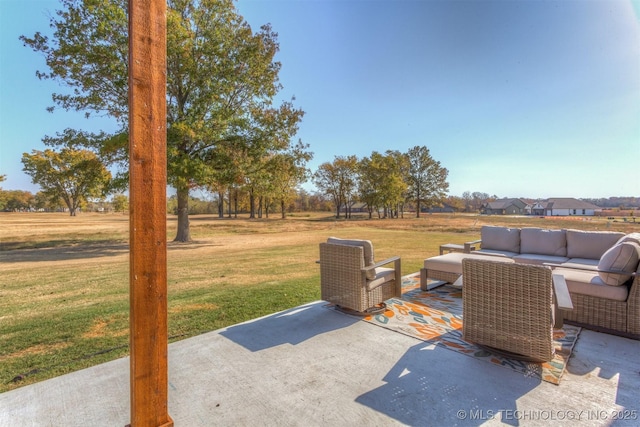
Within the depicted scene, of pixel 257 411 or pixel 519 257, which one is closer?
pixel 257 411

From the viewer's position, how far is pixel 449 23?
6.96m

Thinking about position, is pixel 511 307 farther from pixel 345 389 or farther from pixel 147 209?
pixel 147 209

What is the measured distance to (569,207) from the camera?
840 centimetres

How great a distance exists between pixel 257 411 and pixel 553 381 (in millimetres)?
2038

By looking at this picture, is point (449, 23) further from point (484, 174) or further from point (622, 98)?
point (484, 174)

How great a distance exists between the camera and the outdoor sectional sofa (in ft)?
8.89

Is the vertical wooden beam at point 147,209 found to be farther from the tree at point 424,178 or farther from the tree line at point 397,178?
the tree at point 424,178

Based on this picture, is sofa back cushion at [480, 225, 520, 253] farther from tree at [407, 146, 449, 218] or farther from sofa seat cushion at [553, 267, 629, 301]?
tree at [407, 146, 449, 218]

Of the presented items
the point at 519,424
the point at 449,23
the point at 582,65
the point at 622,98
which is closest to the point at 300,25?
the point at 449,23

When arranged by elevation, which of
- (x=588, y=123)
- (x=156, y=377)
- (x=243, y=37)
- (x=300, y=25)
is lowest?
(x=156, y=377)

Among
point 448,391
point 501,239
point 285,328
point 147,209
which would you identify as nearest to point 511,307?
point 448,391

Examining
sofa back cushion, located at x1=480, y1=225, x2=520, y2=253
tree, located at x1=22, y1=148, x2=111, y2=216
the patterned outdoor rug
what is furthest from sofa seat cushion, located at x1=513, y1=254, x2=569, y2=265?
tree, located at x1=22, y1=148, x2=111, y2=216

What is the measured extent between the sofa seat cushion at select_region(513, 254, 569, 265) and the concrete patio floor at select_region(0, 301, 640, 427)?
1.63 metres

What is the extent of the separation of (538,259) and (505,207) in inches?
312
